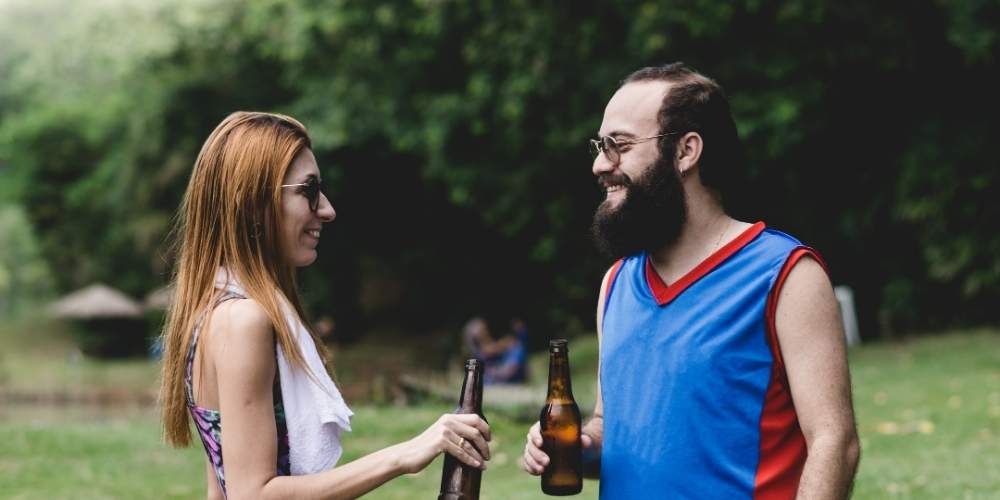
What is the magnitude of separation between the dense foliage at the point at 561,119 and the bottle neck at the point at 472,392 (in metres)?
12.6

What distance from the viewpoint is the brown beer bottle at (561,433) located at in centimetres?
335

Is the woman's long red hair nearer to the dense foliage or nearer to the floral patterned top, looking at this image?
the floral patterned top

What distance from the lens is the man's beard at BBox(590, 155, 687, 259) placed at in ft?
10.2

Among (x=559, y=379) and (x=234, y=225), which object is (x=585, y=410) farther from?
(x=234, y=225)

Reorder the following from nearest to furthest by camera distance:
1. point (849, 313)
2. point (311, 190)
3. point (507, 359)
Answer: point (311, 190), point (507, 359), point (849, 313)

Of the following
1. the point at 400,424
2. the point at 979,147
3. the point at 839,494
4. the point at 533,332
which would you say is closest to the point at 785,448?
the point at 839,494

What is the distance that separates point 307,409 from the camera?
2869 millimetres

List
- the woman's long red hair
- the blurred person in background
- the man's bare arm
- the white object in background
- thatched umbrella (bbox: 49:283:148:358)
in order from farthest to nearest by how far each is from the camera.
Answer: thatched umbrella (bbox: 49:283:148:358)
the white object in background
the blurred person in background
the woman's long red hair
the man's bare arm

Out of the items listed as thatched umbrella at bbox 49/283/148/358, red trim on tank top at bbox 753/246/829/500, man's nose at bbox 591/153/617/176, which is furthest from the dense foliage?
thatched umbrella at bbox 49/283/148/358

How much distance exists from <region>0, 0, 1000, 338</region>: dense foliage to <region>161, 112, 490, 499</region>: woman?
12912 millimetres

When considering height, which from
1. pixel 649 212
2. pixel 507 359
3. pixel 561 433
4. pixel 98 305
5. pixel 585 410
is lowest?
pixel 98 305

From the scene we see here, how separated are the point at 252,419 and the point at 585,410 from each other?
10225 millimetres

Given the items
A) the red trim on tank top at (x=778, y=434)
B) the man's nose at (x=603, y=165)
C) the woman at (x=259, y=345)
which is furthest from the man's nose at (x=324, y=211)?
the red trim on tank top at (x=778, y=434)

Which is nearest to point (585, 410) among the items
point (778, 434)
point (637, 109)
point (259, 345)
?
point (637, 109)
